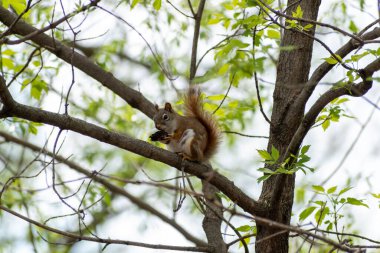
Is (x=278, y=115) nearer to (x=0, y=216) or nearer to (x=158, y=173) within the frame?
(x=0, y=216)

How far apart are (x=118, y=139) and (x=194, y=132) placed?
989 millimetres

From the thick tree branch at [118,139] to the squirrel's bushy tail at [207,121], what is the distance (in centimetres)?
57

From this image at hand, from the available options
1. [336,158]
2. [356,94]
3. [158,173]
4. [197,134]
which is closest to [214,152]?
[197,134]

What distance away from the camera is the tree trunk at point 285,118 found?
2.86 metres

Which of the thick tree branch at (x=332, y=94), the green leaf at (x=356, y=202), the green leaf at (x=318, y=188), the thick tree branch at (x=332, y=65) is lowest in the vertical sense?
the green leaf at (x=356, y=202)

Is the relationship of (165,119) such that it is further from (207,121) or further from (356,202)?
(356,202)

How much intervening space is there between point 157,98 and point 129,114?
0.29 metres

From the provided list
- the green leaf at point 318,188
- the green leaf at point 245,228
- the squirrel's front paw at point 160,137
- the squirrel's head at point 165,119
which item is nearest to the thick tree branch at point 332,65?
the green leaf at point 318,188

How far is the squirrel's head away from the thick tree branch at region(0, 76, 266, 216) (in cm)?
82

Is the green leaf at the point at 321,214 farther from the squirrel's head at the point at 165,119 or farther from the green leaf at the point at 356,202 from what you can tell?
the squirrel's head at the point at 165,119

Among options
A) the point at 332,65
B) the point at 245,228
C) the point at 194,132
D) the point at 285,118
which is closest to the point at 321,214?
the point at 245,228

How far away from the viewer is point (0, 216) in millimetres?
4566

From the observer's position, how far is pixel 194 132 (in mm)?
3455

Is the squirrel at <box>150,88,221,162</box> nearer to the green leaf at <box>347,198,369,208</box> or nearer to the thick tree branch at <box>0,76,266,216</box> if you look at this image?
the thick tree branch at <box>0,76,266,216</box>
